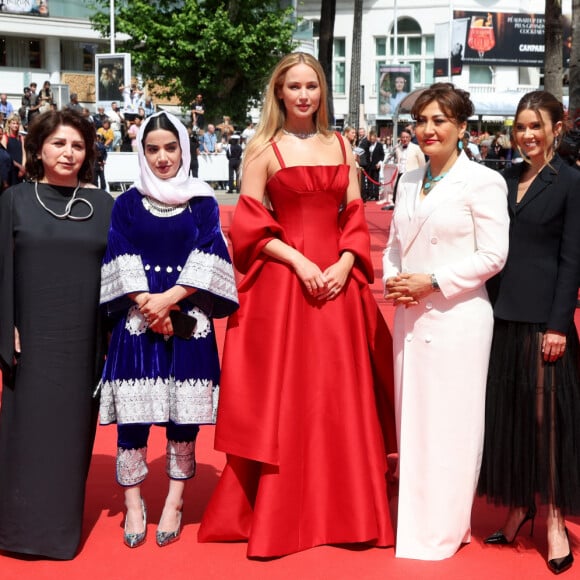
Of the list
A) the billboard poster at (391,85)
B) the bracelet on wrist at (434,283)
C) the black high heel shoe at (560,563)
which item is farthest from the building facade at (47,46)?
the black high heel shoe at (560,563)

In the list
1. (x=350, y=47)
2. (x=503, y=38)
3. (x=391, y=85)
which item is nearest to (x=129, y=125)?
(x=391, y=85)

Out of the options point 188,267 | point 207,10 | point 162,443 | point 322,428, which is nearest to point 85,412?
point 188,267

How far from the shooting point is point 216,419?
3.73 meters

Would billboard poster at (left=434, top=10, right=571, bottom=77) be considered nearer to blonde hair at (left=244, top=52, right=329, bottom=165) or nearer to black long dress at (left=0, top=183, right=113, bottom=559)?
blonde hair at (left=244, top=52, right=329, bottom=165)

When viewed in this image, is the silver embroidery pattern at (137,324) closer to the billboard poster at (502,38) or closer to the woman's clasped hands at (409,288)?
the woman's clasped hands at (409,288)

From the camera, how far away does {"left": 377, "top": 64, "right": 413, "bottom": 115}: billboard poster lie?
4388 centimetres

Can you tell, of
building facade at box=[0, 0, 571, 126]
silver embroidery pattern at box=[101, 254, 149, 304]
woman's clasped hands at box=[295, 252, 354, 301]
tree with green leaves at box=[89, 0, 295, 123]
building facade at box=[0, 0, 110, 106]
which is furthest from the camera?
building facade at box=[0, 0, 571, 126]

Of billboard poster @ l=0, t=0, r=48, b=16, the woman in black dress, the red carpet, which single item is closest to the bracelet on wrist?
the red carpet

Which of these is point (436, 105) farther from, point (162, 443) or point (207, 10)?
point (207, 10)

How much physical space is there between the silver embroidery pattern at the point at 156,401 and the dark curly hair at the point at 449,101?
4.76 feet

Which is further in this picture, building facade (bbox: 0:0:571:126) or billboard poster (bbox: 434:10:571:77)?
billboard poster (bbox: 434:10:571:77)

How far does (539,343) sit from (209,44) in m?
29.8

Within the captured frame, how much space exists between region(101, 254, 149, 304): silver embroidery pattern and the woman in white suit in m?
1.01

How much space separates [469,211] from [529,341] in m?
0.57
